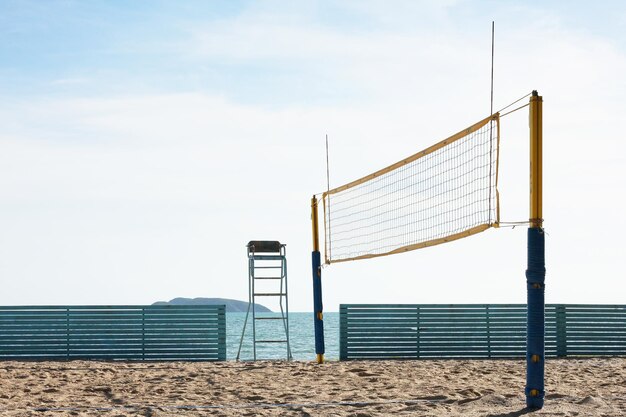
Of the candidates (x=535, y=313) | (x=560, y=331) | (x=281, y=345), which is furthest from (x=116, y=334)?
(x=281, y=345)

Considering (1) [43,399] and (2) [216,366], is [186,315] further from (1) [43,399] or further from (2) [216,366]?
(1) [43,399]

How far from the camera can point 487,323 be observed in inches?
505

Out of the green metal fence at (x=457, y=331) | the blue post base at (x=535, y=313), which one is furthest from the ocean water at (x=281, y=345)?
the blue post base at (x=535, y=313)

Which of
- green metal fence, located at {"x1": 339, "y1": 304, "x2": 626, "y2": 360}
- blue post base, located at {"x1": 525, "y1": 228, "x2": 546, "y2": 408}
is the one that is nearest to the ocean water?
green metal fence, located at {"x1": 339, "y1": 304, "x2": 626, "y2": 360}

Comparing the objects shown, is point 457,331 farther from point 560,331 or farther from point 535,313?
point 535,313

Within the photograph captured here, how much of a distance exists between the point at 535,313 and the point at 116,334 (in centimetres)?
726

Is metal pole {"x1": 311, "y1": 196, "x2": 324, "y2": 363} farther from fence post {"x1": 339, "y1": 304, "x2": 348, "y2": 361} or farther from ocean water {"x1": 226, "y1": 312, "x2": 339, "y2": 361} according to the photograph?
ocean water {"x1": 226, "y1": 312, "x2": 339, "y2": 361}

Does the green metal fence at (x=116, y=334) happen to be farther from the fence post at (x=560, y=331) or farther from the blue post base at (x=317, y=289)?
the fence post at (x=560, y=331)

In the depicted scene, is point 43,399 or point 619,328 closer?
point 43,399

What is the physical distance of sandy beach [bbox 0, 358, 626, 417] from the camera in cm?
707

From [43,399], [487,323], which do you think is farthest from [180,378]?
[487,323]

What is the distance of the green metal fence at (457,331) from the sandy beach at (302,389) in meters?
0.90

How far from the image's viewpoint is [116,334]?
12.5m

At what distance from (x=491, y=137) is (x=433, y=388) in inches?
101
